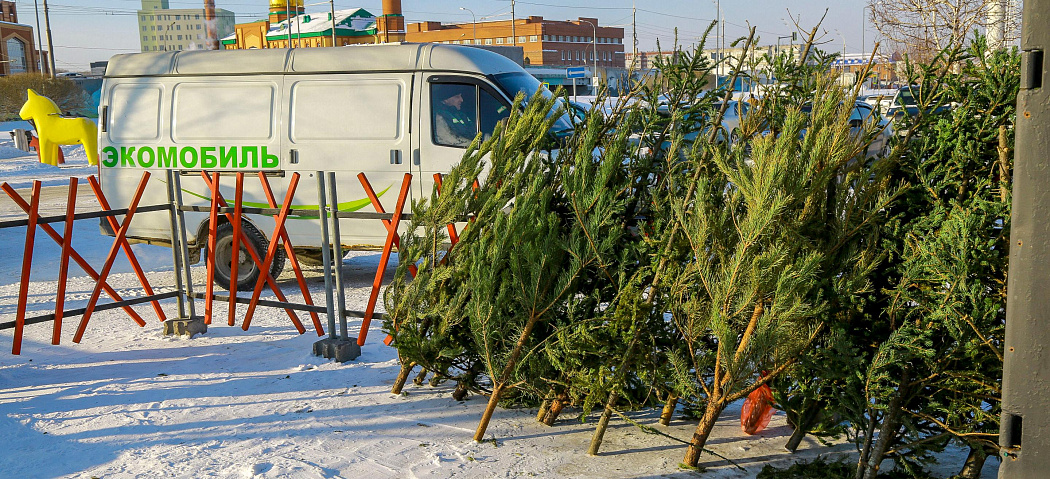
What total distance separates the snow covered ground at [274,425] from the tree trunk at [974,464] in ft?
0.77

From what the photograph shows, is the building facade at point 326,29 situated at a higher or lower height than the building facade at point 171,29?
lower

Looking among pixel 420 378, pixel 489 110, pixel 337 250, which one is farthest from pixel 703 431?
pixel 489 110

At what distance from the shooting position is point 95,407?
4648mm

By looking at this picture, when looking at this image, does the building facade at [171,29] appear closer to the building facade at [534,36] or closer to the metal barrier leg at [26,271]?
the building facade at [534,36]

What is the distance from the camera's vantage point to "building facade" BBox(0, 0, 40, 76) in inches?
2783

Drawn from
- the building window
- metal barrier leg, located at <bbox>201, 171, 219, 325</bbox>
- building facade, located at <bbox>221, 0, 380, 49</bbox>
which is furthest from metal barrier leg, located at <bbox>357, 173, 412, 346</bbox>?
the building window

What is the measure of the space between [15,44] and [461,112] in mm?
81439

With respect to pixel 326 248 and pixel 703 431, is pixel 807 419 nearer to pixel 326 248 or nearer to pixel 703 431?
pixel 703 431

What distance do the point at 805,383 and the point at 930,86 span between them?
1350mm

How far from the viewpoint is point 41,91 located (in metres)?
37.5

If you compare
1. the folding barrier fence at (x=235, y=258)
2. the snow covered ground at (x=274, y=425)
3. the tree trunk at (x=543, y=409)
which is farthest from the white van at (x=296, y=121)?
the tree trunk at (x=543, y=409)

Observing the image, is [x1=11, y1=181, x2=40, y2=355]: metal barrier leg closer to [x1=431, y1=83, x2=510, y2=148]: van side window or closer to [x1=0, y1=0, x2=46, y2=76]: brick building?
[x1=431, y1=83, x2=510, y2=148]: van side window

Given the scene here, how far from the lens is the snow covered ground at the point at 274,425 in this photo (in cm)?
381

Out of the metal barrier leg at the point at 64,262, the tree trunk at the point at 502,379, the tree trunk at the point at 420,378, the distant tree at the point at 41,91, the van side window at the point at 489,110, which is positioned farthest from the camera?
the distant tree at the point at 41,91
